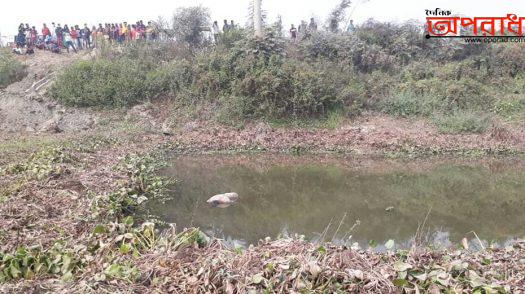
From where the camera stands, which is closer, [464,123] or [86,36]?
[464,123]

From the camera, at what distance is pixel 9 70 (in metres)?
20.2

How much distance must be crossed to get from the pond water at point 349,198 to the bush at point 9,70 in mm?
11337

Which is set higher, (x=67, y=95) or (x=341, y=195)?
(x=67, y=95)

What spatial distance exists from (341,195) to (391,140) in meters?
5.47

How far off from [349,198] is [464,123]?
27.8 feet

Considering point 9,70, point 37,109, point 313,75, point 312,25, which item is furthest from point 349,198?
point 9,70

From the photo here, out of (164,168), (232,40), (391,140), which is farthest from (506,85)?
(164,168)

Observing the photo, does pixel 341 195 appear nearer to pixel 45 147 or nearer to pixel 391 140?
pixel 391 140

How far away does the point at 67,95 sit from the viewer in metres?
18.7

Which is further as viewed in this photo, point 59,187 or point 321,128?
point 321,128

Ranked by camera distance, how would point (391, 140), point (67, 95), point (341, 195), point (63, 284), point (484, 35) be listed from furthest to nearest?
point (484, 35) < point (67, 95) < point (391, 140) < point (341, 195) < point (63, 284)

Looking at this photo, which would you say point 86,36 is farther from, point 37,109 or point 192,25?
point 37,109

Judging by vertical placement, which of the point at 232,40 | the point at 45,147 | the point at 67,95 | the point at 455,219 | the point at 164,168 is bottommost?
the point at 455,219

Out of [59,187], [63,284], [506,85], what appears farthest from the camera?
[506,85]
